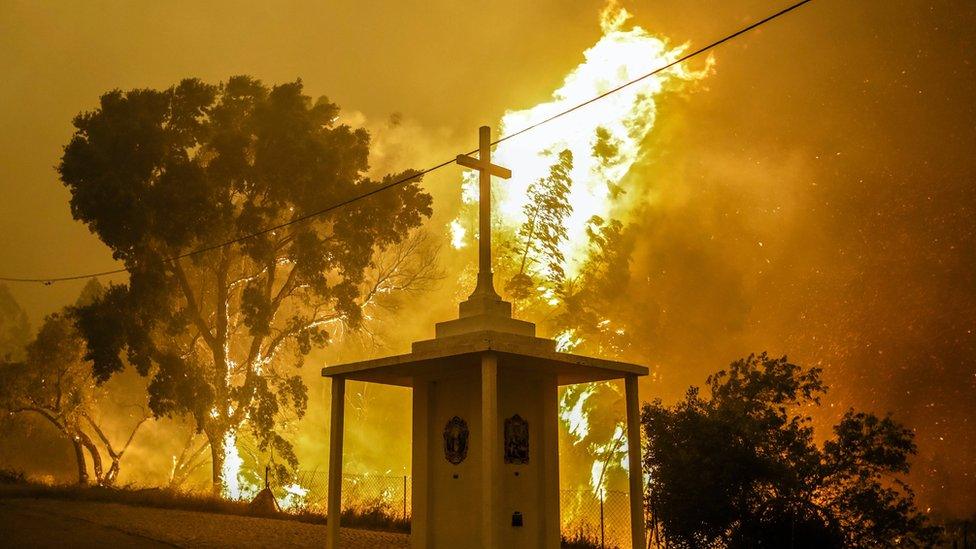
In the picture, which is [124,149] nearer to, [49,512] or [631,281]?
[49,512]

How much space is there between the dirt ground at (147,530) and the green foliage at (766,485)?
18.3 ft

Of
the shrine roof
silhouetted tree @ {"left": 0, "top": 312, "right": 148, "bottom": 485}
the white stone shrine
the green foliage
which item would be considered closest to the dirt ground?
the white stone shrine

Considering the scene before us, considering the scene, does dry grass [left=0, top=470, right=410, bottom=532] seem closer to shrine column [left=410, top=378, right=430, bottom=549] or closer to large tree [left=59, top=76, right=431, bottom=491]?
large tree [left=59, top=76, right=431, bottom=491]

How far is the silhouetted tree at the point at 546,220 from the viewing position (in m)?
41.0

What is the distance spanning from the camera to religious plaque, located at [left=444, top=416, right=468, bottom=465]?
11164mm

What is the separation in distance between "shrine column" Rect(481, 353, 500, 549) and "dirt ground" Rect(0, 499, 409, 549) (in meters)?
6.45

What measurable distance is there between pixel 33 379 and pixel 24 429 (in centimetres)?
514

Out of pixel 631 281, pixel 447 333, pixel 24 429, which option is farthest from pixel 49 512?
pixel 631 281

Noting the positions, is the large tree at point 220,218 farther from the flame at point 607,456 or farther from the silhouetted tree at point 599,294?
the flame at point 607,456

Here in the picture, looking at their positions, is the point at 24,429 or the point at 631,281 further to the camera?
the point at 631,281

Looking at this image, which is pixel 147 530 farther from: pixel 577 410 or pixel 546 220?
pixel 577 410

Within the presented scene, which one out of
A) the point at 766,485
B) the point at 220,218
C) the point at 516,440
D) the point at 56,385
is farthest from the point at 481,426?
the point at 56,385

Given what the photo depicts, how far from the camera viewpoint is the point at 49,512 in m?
18.4

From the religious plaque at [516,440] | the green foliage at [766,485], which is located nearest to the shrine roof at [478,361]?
the religious plaque at [516,440]
